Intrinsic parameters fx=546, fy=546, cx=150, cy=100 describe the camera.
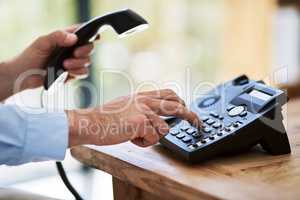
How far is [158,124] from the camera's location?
92 cm

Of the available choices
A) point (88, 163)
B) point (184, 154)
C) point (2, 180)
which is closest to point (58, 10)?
point (2, 180)

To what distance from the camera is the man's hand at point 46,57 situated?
119 centimetres

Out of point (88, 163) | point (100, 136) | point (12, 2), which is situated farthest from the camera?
point (12, 2)

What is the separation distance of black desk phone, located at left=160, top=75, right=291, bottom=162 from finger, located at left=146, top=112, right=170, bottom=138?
A: 4cm

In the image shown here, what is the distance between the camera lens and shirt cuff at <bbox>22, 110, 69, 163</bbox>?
840mm

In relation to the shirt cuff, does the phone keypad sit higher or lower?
lower

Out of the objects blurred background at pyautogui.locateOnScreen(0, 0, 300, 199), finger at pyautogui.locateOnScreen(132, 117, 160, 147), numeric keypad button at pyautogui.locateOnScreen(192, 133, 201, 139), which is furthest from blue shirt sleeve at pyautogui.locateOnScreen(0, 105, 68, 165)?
blurred background at pyautogui.locateOnScreen(0, 0, 300, 199)

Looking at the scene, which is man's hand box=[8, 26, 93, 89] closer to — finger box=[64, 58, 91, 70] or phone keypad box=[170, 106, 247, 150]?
finger box=[64, 58, 91, 70]

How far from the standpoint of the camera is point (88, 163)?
3.49ft

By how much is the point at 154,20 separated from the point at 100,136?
6.96 feet

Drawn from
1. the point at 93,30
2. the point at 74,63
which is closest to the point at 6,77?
the point at 74,63

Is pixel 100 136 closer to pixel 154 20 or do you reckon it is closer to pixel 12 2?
pixel 12 2

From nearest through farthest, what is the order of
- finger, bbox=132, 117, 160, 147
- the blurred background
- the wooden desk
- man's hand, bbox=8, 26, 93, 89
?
the wooden desk
finger, bbox=132, 117, 160, 147
man's hand, bbox=8, 26, 93, 89
the blurred background

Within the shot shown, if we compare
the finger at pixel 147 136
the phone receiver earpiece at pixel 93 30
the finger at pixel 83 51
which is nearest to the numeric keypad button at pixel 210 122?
the finger at pixel 147 136
